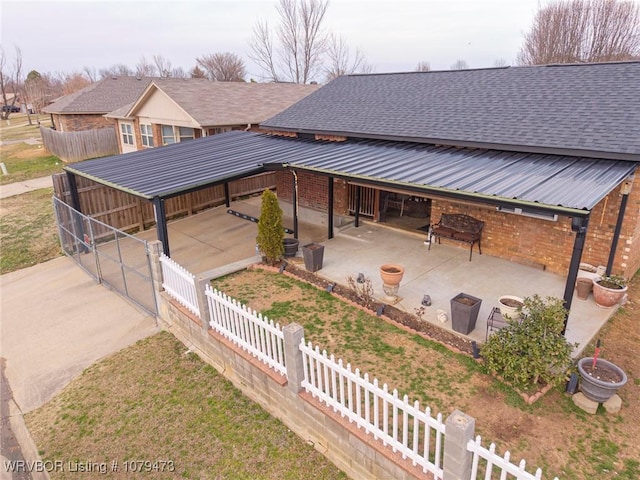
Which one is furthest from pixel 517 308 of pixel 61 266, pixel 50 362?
pixel 61 266

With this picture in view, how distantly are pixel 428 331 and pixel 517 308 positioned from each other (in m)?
1.55

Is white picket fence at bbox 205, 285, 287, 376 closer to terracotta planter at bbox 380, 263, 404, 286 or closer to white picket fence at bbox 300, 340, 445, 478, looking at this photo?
white picket fence at bbox 300, 340, 445, 478

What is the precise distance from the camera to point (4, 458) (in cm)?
582

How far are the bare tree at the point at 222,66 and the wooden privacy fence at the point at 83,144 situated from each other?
42266mm

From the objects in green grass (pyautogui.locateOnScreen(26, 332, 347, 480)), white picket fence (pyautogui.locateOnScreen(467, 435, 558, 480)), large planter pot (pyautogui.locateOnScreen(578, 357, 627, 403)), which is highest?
white picket fence (pyautogui.locateOnScreen(467, 435, 558, 480))

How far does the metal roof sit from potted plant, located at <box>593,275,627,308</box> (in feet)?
7.04

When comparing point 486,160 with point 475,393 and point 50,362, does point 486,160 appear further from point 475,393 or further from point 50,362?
point 50,362

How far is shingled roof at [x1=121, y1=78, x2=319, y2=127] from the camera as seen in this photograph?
19.2 metres

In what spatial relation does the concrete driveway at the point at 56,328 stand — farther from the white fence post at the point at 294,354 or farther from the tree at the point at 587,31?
the tree at the point at 587,31

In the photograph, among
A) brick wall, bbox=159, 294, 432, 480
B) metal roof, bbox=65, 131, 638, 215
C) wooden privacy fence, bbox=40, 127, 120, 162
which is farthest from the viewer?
wooden privacy fence, bbox=40, 127, 120, 162

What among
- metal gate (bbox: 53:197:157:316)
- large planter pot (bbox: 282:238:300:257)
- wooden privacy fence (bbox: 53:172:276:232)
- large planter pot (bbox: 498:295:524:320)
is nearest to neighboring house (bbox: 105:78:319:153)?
wooden privacy fence (bbox: 53:172:276:232)

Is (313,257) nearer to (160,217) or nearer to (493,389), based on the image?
(160,217)

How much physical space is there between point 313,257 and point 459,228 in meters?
4.19

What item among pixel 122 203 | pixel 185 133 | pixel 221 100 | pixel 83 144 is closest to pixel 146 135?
pixel 185 133
